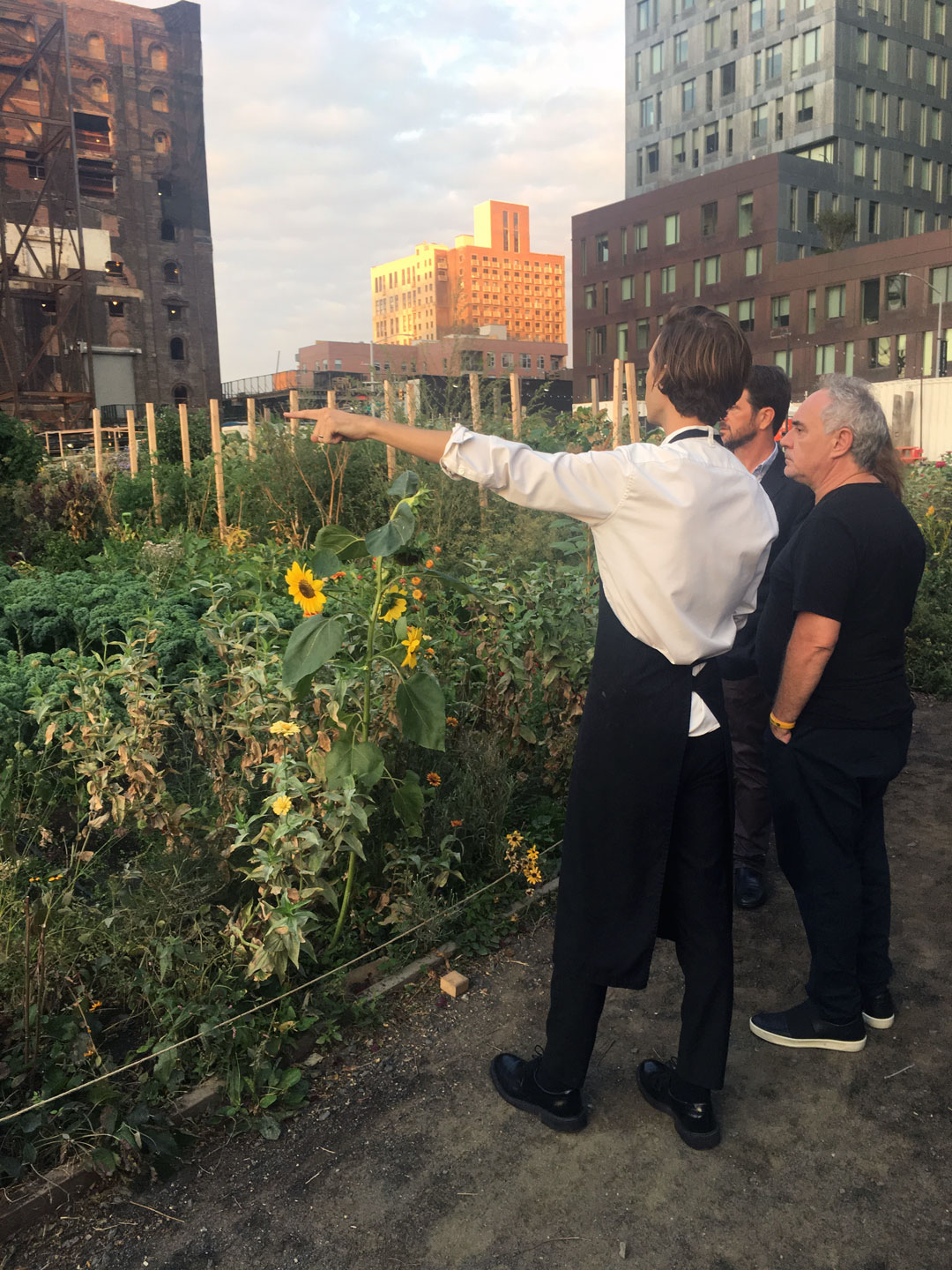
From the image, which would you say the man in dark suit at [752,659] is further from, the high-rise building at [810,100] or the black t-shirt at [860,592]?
the high-rise building at [810,100]

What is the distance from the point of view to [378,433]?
2104 mm

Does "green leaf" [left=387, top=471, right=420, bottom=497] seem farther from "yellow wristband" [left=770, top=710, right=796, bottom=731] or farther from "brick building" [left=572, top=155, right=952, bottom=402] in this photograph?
"brick building" [left=572, top=155, right=952, bottom=402]

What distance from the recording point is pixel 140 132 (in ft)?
143

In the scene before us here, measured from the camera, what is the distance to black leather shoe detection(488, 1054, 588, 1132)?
2455 mm

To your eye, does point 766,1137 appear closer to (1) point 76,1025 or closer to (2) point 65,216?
(1) point 76,1025

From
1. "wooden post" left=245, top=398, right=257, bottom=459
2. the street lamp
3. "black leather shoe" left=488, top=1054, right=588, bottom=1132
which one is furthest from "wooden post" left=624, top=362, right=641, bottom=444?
the street lamp

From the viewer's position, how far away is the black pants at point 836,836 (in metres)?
2.71

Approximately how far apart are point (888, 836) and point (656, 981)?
168 centimetres

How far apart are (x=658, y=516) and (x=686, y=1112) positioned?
154 centimetres

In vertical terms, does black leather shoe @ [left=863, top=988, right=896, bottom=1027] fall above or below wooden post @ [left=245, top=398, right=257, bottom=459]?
below

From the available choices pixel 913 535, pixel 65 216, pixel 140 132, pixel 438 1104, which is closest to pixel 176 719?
pixel 438 1104

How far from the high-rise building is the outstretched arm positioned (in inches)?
1925

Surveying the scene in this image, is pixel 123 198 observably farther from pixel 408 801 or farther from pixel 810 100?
pixel 408 801

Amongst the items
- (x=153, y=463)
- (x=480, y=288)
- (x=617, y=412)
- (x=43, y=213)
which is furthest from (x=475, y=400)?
(x=480, y=288)
